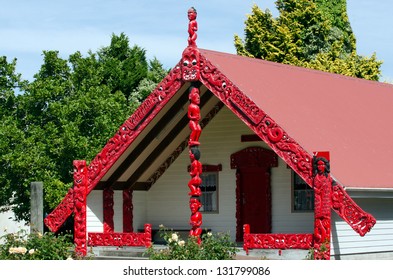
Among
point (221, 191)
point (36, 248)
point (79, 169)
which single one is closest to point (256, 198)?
point (221, 191)

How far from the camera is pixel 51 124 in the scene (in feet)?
118

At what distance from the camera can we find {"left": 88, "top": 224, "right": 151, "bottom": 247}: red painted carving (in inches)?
1046

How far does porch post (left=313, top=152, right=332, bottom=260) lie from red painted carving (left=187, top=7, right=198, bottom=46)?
453 cm

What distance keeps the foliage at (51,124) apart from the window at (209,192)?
7581mm

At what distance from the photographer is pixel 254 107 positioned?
79.8 feet

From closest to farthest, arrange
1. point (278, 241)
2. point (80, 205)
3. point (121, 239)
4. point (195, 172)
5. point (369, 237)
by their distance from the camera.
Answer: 1. point (278, 241)
2. point (369, 237)
3. point (195, 172)
4. point (121, 239)
5. point (80, 205)

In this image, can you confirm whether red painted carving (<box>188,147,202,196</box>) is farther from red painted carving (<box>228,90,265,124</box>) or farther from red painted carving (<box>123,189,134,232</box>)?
red painted carving (<box>123,189,134,232</box>)

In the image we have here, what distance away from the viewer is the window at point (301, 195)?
87.5 ft

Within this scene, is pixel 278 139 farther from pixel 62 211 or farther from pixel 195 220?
pixel 62 211

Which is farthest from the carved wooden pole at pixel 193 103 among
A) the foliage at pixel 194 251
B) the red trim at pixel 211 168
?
the foliage at pixel 194 251

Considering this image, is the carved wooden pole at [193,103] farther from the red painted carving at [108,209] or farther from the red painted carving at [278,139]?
the red painted carving at [108,209]

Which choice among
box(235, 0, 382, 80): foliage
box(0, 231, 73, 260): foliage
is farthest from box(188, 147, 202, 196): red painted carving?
box(235, 0, 382, 80): foliage

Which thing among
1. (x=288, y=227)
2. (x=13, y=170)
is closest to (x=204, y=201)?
(x=288, y=227)

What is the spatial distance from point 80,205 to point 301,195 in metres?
5.92
